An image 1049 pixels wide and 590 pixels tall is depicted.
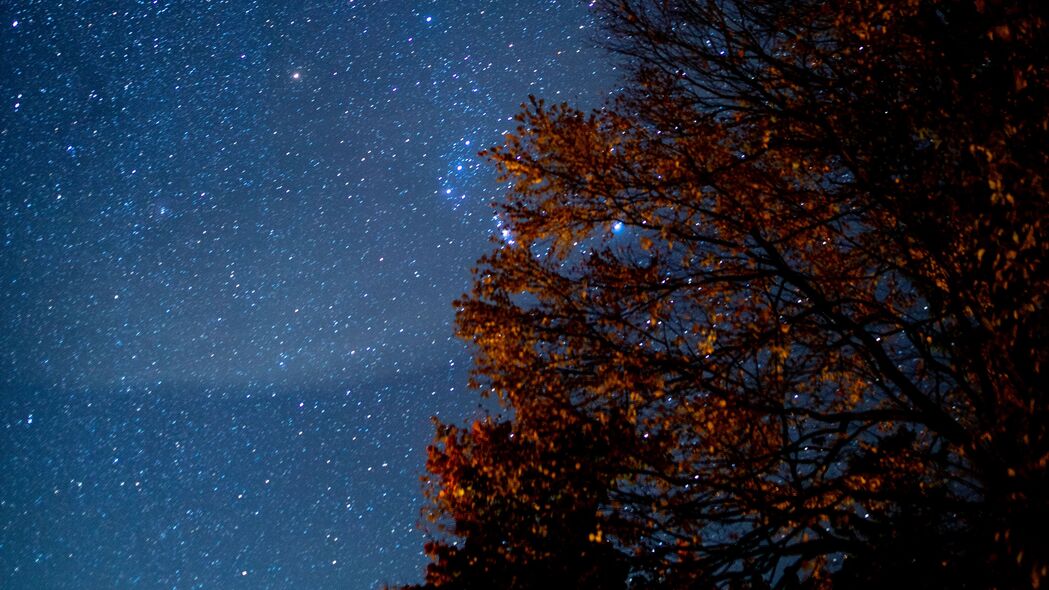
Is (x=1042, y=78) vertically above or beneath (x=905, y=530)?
above

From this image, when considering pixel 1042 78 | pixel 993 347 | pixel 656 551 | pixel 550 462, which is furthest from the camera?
pixel 550 462

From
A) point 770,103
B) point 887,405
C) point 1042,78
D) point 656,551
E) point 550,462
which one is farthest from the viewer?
point 887,405

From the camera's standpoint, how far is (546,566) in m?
7.00

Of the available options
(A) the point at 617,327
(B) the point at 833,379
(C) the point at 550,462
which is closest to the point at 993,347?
(B) the point at 833,379

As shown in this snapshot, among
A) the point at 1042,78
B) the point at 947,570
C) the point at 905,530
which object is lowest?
the point at 947,570

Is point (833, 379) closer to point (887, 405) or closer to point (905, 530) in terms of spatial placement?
point (887, 405)

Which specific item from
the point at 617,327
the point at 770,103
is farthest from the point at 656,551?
the point at 770,103

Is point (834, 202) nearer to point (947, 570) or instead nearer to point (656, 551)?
point (947, 570)

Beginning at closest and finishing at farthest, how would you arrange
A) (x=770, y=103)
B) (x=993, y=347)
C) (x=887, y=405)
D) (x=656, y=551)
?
(x=993, y=347) < (x=656, y=551) < (x=770, y=103) < (x=887, y=405)

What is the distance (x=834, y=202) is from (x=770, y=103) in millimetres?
1085

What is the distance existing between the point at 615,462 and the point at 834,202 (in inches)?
117

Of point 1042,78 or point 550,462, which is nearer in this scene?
point 1042,78

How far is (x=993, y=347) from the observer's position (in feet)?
15.6

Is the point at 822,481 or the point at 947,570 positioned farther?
the point at 822,481
